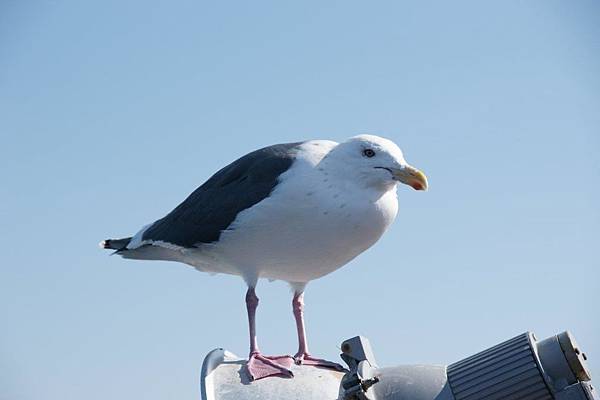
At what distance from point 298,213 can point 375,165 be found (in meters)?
0.75

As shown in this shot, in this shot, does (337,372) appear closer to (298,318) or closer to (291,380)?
(291,380)

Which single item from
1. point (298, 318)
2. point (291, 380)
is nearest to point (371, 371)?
point (291, 380)

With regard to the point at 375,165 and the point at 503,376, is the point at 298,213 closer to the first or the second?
the point at 375,165

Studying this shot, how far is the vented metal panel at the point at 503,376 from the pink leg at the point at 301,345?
241 cm

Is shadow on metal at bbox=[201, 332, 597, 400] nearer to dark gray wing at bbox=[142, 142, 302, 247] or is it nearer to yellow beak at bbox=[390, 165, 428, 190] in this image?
yellow beak at bbox=[390, 165, 428, 190]

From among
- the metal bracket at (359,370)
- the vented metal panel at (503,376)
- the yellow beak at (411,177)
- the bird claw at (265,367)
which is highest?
the yellow beak at (411,177)

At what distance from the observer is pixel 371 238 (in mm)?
6348

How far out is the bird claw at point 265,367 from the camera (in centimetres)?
569

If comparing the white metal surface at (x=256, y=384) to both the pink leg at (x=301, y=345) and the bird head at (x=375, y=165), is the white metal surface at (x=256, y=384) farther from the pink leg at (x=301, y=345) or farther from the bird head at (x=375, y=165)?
the bird head at (x=375, y=165)

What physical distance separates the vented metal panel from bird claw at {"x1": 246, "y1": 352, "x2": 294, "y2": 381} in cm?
206

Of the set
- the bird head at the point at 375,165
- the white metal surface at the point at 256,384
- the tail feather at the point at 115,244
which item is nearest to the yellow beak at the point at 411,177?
the bird head at the point at 375,165

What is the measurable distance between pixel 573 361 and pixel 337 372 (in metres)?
2.60

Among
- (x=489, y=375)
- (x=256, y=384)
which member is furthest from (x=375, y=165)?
(x=489, y=375)

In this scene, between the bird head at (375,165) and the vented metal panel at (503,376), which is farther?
the bird head at (375,165)
